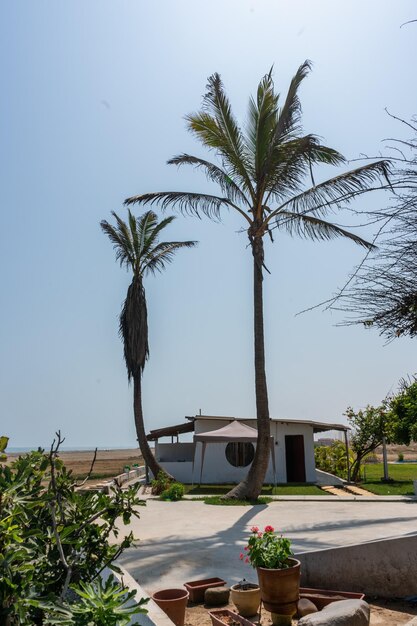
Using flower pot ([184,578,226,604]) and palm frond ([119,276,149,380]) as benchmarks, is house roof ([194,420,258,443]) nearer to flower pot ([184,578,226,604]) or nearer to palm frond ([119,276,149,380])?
palm frond ([119,276,149,380])

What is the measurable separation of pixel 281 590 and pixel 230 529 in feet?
20.8

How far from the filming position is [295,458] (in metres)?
24.8

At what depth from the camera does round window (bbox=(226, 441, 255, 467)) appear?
23.5 meters

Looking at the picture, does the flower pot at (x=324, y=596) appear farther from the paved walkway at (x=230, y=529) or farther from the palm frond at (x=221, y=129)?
the palm frond at (x=221, y=129)

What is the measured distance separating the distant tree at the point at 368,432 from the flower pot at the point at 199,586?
722 inches

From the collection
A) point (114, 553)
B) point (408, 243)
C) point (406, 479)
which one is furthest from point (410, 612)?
point (406, 479)

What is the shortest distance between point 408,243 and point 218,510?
1227cm

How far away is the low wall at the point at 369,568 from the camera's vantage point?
224 inches

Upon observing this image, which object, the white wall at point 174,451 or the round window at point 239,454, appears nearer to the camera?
the round window at point 239,454

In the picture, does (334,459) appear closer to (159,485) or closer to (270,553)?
(159,485)

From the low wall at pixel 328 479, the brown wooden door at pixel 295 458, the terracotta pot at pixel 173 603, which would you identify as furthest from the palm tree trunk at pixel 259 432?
the terracotta pot at pixel 173 603

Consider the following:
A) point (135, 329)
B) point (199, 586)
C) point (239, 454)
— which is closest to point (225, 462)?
point (239, 454)

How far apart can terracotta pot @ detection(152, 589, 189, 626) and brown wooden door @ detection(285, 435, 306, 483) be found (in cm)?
1992

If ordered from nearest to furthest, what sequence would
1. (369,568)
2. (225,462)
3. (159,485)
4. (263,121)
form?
(369,568), (263,121), (159,485), (225,462)
